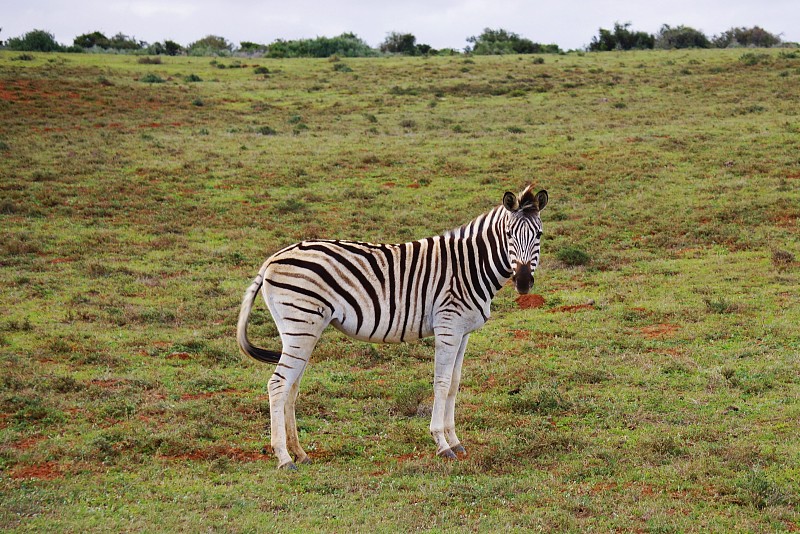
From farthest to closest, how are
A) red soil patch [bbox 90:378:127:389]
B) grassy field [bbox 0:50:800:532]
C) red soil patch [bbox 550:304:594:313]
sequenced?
red soil patch [bbox 550:304:594:313] → red soil patch [bbox 90:378:127:389] → grassy field [bbox 0:50:800:532]

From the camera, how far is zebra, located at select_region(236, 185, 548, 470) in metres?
8.68

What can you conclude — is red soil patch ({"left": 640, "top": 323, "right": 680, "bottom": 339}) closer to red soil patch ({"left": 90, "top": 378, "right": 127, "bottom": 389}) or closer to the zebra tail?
the zebra tail

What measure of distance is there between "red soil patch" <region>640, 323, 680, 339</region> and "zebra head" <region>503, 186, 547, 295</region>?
5760mm

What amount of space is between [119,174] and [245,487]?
65.3 ft

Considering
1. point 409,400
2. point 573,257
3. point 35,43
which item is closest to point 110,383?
point 409,400

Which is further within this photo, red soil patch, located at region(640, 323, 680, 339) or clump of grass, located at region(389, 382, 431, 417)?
red soil patch, located at region(640, 323, 680, 339)

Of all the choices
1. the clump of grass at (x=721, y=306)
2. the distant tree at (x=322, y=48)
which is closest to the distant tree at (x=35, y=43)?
the distant tree at (x=322, y=48)

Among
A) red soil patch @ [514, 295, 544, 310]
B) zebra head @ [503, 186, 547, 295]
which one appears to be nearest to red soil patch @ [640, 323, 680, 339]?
red soil patch @ [514, 295, 544, 310]

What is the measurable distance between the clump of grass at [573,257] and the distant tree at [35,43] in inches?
1999

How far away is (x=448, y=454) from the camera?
8.91 metres

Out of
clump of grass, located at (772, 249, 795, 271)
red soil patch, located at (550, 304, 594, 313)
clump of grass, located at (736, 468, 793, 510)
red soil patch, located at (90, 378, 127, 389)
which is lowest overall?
red soil patch, located at (90, 378, 127, 389)

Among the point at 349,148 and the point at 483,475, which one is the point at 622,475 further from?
the point at 349,148

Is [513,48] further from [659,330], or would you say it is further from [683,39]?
[659,330]

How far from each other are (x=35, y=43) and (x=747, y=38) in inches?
2229
